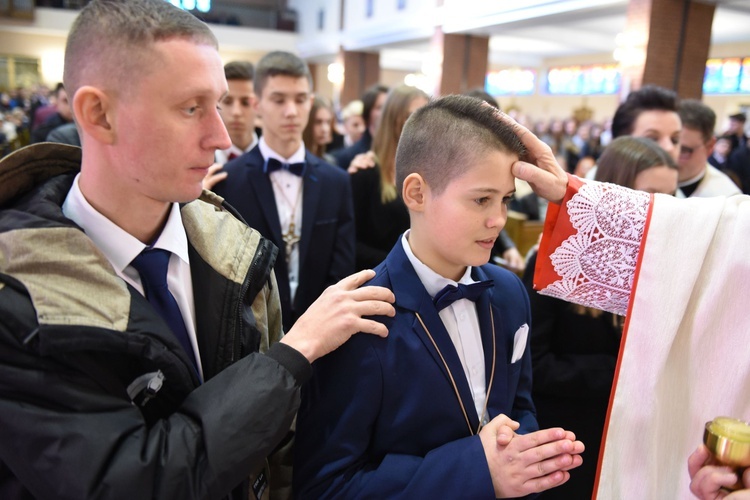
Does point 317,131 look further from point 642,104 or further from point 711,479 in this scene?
point 711,479

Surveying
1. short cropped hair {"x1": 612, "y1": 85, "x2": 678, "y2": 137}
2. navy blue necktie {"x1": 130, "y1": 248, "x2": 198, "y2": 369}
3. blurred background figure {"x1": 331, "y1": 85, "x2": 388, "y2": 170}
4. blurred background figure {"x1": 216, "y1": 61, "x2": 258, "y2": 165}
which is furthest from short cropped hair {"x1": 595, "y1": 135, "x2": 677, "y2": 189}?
blurred background figure {"x1": 331, "y1": 85, "x2": 388, "y2": 170}

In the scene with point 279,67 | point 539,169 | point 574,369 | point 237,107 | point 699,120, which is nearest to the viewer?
point 539,169

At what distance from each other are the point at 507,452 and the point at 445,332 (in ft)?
0.98

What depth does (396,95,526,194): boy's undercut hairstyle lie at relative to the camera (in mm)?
1376

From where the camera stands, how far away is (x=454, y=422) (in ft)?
4.31

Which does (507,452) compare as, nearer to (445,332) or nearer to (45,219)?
(445,332)

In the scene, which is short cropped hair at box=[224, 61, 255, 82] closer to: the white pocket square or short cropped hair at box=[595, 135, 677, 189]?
short cropped hair at box=[595, 135, 677, 189]

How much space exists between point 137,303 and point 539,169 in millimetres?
976

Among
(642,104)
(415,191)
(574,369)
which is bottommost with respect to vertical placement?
(574,369)

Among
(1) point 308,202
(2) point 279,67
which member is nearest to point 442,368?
(1) point 308,202

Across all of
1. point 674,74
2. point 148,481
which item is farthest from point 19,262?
point 674,74

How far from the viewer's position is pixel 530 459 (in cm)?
115

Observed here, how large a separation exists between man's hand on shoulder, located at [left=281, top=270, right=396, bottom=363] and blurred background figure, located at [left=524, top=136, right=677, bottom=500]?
0.87m

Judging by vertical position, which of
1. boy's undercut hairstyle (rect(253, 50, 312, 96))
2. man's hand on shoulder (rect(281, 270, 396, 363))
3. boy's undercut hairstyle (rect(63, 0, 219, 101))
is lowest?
man's hand on shoulder (rect(281, 270, 396, 363))
